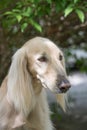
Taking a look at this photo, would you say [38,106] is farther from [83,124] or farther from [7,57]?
[83,124]

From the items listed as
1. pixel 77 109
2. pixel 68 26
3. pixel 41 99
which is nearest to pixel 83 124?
pixel 77 109

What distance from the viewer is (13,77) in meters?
4.46

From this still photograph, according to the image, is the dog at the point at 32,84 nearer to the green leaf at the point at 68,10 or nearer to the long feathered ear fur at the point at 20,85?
the long feathered ear fur at the point at 20,85

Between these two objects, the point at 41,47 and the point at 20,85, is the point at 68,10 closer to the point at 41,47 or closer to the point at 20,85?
the point at 41,47

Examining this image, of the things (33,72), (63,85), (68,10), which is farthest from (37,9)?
(63,85)

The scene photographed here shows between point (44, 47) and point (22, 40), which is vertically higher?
point (44, 47)

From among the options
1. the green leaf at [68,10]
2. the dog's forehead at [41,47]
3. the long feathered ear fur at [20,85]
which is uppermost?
the green leaf at [68,10]

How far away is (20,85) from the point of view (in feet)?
14.6

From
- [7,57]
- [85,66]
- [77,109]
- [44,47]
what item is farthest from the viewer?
[77,109]

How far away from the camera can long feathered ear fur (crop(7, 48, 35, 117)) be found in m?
4.42

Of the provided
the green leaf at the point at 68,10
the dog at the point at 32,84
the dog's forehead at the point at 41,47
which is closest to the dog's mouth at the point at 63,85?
the dog at the point at 32,84

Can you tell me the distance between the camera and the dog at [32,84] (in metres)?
4.22

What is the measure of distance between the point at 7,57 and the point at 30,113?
184 centimetres

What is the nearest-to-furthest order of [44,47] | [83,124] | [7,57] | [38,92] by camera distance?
[44,47] < [38,92] < [7,57] < [83,124]
